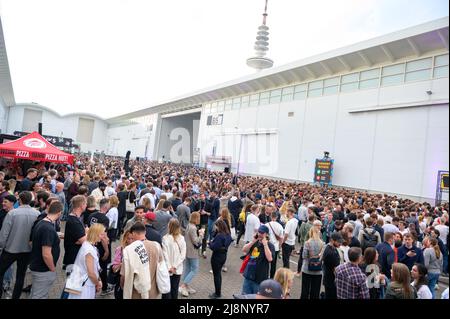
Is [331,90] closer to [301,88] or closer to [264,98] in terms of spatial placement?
[301,88]

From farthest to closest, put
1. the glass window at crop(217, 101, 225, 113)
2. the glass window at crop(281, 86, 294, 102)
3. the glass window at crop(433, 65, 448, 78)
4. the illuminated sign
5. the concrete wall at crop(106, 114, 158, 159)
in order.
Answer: the concrete wall at crop(106, 114, 158, 159), the glass window at crop(217, 101, 225, 113), the glass window at crop(281, 86, 294, 102), the illuminated sign, the glass window at crop(433, 65, 448, 78)

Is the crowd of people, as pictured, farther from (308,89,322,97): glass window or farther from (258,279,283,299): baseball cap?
(308,89,322,97): glass window

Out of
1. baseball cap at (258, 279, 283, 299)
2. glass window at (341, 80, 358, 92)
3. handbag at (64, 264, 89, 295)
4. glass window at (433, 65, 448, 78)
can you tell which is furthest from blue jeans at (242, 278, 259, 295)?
glass window at (341, 80, 358, 92)

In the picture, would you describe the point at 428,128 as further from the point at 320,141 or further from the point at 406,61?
the point at 320,141

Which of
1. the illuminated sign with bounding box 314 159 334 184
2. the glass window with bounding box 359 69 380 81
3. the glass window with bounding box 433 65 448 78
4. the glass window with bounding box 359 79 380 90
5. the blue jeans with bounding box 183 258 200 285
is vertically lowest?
the blue jeans with bounding box 183 258 200 285

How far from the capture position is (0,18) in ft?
61.7

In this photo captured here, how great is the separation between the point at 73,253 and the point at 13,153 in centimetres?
817

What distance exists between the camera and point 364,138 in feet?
73.7

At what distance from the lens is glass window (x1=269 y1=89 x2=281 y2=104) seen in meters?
31.9

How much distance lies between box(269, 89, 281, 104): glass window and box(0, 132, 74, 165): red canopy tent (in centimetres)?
2461

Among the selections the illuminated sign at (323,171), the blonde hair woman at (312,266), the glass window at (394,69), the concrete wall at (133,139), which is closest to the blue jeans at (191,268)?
the blonde hair woman at (312,266)

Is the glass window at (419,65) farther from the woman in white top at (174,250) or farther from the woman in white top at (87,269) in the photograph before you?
the woman in white top at (87,269)

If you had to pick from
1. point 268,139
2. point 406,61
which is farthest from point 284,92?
point 406,61
